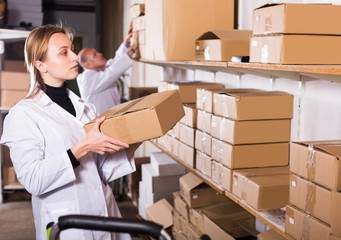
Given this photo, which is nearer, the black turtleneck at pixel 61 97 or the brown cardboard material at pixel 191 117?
the black turtleneck at pixel 61 97

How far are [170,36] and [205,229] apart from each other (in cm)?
122

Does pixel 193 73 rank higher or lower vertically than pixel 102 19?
lower

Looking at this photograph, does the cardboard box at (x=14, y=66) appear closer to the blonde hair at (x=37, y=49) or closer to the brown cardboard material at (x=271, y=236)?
the blonde hair at (x=37, y=49)

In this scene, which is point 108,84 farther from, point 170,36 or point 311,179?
point 311,179

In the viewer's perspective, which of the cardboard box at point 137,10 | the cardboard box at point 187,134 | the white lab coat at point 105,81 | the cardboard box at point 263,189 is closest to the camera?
the cardboard box at point 263,189

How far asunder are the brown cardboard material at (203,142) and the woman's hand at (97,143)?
34.2 inches

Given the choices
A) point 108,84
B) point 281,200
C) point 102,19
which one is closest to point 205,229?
point 281,200

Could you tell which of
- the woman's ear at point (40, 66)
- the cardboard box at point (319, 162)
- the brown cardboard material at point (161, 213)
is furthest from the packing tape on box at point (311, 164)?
the brown cardboard material at point (161, 213)

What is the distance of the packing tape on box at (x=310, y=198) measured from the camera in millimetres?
1422

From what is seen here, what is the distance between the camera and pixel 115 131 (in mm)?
1512

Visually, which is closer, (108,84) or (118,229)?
(118,229)

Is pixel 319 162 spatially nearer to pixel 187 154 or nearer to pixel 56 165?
pixel 56 165

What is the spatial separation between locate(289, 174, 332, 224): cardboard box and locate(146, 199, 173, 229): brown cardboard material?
170cm

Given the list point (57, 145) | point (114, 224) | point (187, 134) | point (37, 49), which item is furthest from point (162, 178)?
point (114, 224)
